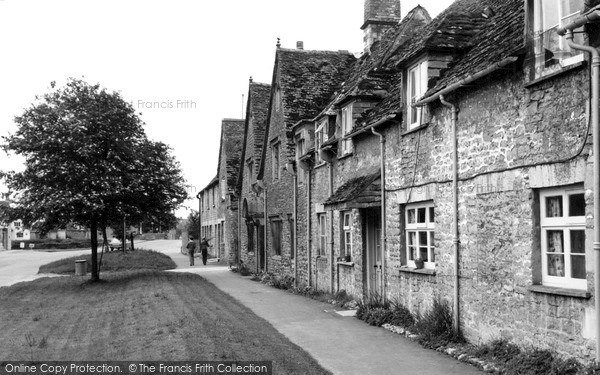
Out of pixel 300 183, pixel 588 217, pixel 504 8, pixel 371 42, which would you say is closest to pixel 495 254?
pixel 588 217


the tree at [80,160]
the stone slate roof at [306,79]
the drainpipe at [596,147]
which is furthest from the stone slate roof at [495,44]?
the tree at [80,160]

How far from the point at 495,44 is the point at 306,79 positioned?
14.9 meters

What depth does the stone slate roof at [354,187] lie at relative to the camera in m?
14.7

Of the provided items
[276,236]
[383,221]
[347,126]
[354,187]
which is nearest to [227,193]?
[276,236]

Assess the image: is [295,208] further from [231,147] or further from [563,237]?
[231,147]

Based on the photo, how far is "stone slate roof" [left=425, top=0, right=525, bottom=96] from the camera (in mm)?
9492

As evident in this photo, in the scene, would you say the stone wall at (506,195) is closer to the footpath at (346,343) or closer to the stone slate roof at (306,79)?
the footpath at (346,343)

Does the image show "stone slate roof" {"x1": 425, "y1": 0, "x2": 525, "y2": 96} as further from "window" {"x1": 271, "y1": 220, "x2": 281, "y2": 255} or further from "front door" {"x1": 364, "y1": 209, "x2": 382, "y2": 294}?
"window" {"x1": 271, "y1": 220, "x2": 281, "y2": 255}

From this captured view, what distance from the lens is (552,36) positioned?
8398 millimetres

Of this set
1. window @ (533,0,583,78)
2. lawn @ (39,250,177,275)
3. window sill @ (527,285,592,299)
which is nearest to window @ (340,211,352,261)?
window sill @ (527,285,592,299)

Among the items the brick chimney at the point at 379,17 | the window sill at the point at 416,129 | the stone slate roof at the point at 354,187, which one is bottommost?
the stone slate roof at the point at 354,187

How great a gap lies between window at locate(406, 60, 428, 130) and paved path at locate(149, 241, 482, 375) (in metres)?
4.43

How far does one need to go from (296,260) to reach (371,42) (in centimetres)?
868

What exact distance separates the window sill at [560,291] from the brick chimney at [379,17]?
1612 cm
